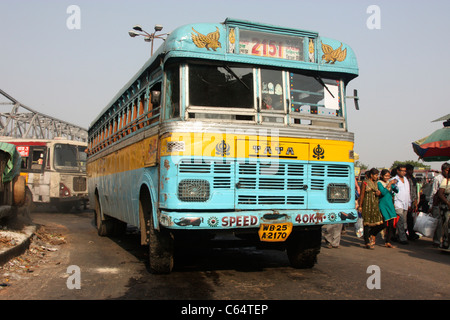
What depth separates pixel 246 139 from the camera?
553 cm

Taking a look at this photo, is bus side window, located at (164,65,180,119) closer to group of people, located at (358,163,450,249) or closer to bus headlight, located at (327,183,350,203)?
bus headlight, located at (327,183,350,203)

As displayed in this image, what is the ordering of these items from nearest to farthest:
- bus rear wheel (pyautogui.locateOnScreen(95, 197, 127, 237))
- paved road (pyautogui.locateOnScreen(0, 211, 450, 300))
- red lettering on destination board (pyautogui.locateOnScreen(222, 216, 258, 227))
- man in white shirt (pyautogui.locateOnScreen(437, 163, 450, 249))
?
paved road (pyautogui.locateOnScreen(0, 211, 450, 300)), red lettering on destination board (pyautogui.locateOnScreen(222, 216, 258, 227)), man in white shirt (pyautogui.locateOnScreen(437, 163, 450, 249)), bus rear wheel (pyautogui.locateOnScreen(95, 197, 127, 237))

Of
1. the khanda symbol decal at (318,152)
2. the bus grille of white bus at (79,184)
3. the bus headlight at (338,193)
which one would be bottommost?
the bus headlight at (338,193)

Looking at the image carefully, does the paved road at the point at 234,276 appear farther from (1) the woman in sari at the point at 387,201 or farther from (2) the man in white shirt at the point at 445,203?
→ (1) the woman in sari at the point at 387,201

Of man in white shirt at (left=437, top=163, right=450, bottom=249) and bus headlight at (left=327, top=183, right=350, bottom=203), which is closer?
bus headlight at (left=327, top=183, right=350, bottom=203)

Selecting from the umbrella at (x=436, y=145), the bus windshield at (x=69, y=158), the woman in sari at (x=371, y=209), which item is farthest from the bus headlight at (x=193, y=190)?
the bus windshield at (x=69, y=158)

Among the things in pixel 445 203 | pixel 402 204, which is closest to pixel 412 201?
pixel 402 204

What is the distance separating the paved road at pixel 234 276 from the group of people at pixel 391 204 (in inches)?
21.4

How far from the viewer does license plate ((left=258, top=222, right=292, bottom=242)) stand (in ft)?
17.9

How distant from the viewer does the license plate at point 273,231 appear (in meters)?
5.44

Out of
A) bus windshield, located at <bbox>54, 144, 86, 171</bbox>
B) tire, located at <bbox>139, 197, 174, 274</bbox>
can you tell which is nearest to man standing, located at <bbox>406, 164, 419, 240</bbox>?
tire, located at <bbox>139, 197, 174, 274</bbox>

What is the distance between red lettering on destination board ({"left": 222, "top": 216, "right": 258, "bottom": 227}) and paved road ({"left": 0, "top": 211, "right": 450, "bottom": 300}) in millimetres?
735
